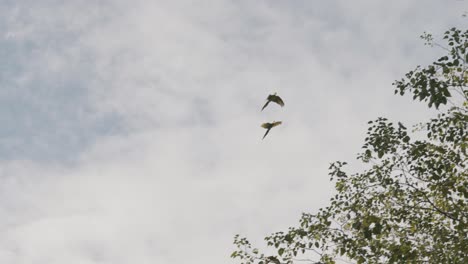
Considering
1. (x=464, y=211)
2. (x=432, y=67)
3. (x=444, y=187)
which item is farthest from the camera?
(x=464, y=211)

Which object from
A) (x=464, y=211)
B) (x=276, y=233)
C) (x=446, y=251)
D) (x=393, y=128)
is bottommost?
(x=446, y=251)

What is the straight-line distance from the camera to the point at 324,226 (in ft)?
46.7

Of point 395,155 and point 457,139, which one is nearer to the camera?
point 457,139

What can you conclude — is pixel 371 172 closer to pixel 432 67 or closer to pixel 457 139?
pixel 457 139

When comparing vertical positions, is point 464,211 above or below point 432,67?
below

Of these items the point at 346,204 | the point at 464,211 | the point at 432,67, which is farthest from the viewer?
the point at 346,204

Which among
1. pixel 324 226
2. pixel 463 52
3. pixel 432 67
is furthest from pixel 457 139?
pixel 324 226

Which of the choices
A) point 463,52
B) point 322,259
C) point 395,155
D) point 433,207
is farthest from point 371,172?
point 463,52

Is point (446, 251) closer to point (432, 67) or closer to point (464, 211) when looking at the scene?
point (464, 211)

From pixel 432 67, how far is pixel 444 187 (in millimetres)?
3531

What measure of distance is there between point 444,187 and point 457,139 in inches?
56.9

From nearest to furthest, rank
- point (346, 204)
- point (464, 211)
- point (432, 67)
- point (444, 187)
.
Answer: point (432, 67), point (444, 187), point (464, 211), point (346, 204)

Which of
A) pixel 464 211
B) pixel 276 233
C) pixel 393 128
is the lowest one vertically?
pixel 464 211

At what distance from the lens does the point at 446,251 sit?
1298 cm
